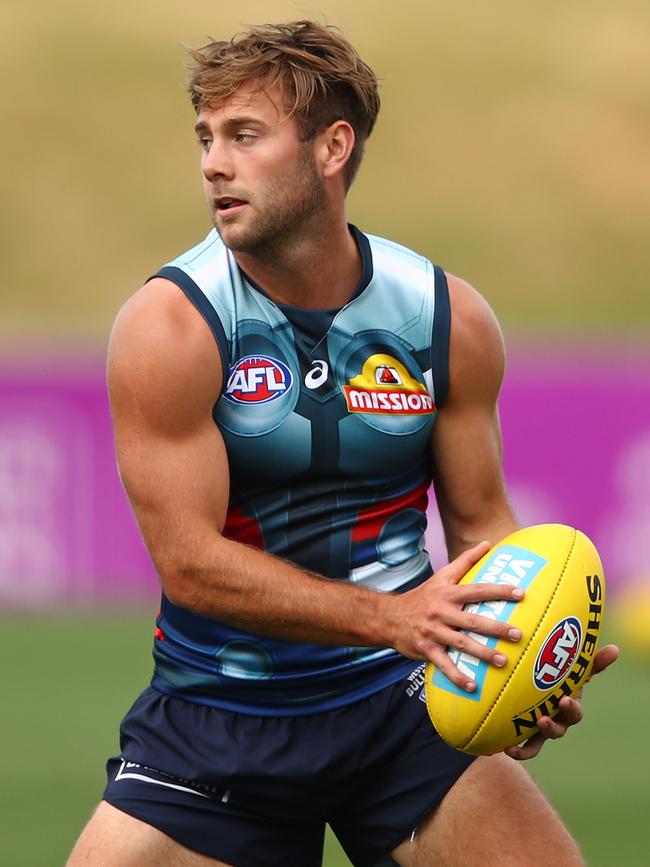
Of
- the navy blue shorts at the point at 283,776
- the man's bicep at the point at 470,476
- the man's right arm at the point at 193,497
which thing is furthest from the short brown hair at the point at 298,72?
the navy blue shorts at the point at 283,776

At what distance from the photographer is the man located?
166 inches

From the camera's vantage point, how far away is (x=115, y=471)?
13211 millimetres

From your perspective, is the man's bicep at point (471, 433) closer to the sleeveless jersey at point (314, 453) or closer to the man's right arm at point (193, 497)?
the sleeveless jersey at point (314, 453)

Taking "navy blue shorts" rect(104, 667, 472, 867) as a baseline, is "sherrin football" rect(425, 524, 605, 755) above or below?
above

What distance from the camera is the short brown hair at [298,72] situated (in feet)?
14.5

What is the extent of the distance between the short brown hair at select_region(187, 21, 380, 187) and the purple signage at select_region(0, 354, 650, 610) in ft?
28.7

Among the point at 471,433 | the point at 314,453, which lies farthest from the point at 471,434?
the point at 314,453

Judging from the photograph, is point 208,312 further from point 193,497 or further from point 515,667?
point 515,667

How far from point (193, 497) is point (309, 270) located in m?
0.73

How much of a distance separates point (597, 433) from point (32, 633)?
4.62 metres

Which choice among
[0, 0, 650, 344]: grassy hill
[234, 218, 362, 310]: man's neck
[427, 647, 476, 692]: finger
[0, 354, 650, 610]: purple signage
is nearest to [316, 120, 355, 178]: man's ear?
[234, 218, 362, 310]: man's neck

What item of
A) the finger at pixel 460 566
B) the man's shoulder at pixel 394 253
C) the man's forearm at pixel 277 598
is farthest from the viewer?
the man's shoulder at pixel 394 253

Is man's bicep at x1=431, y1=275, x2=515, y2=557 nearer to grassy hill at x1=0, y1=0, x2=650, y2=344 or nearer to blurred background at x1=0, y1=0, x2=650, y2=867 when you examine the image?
blurred background at x1=0, y1=0, x2=650, y2=867

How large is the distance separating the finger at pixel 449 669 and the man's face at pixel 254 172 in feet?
3.83
